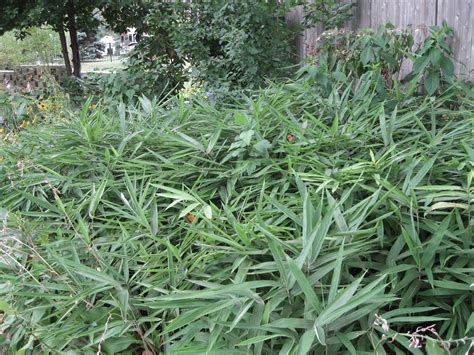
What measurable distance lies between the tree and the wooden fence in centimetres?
387

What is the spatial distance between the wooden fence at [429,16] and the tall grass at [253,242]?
1.61 ft

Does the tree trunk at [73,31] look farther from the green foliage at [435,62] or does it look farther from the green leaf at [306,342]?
the green leaf at [306,342]

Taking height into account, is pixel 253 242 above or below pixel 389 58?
below

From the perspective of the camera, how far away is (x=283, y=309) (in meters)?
1.36

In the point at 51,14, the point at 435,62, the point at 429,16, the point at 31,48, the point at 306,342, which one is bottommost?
the point at 306,342

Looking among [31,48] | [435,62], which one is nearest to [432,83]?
[435,62]

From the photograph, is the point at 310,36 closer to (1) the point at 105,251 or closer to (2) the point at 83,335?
(1) the point at 105,251

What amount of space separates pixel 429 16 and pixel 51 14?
506 centimetres

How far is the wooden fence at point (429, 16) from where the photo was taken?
286 centimetres

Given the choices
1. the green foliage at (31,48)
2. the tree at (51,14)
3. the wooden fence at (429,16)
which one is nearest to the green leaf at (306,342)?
the wooden fence at (429,16)

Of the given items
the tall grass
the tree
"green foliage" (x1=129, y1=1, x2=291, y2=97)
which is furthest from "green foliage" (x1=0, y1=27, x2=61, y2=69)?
the tall grass

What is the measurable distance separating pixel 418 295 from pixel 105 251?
1.06 metres

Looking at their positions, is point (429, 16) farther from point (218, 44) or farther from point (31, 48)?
point (31, 48)

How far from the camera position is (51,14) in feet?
21.6
